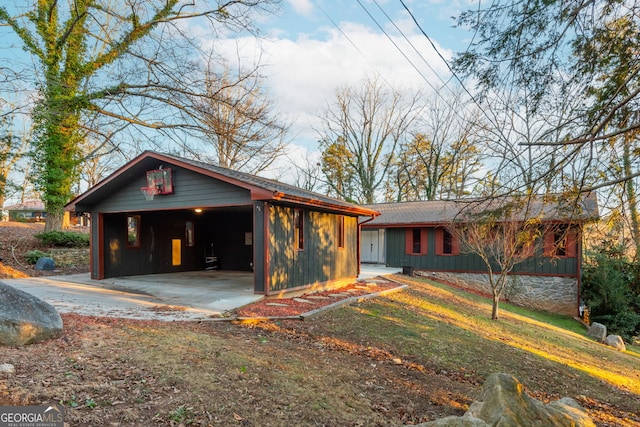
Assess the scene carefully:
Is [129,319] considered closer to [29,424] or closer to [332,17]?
[29,424]

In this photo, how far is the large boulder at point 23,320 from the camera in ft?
12.9

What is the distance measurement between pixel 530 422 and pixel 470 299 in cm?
1038

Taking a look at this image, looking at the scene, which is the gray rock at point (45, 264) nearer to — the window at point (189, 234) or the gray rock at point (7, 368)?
the window at point (189, 234)

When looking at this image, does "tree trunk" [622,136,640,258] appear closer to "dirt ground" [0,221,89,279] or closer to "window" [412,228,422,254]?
"window" [412,228,422,254]

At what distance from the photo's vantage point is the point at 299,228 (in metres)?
9.51

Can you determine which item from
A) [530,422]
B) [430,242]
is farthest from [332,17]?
[430,242]

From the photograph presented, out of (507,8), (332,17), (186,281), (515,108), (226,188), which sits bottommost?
(186,281)

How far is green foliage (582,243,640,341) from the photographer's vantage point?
12.3 m

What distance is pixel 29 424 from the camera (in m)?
2.61

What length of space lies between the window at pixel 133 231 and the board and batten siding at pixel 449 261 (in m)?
11.1

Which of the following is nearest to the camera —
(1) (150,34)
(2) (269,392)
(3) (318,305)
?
(2) (269,392)

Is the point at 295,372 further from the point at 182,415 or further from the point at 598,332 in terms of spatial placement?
the point at 598,332

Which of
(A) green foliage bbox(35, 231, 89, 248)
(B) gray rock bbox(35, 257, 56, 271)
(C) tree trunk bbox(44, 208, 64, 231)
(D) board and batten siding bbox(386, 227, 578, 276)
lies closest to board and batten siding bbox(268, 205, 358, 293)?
(D) board and batten siding bbox(386, 227, 578, 276)

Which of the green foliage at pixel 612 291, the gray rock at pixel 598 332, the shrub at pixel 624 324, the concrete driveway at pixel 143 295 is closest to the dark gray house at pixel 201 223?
the concrete driveway at pixel 143 295
